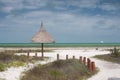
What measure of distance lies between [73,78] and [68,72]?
1578 mm

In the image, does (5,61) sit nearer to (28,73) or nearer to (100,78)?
(28,73)

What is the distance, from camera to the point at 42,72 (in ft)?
69.7

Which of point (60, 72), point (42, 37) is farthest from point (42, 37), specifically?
point (60, 72)

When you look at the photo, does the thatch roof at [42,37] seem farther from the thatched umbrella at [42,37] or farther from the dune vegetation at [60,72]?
the dune vegetation at [60,72]

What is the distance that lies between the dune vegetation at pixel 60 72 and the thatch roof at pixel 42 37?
13.8 m

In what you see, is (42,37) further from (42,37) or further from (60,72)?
(60,72)

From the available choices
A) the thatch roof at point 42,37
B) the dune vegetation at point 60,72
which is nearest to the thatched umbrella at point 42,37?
the thatch roof at point 42,37

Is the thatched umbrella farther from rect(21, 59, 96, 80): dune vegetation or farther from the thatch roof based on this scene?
rect(21, 59, 96, 80): dune vegetation

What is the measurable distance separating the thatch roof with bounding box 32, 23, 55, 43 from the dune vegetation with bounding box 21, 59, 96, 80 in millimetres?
13776

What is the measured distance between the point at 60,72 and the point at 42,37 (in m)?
17.7

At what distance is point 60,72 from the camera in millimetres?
22562

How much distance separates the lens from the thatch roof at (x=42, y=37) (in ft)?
131

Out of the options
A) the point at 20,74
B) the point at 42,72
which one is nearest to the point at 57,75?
the point at 42,72

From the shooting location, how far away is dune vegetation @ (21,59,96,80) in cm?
2008
